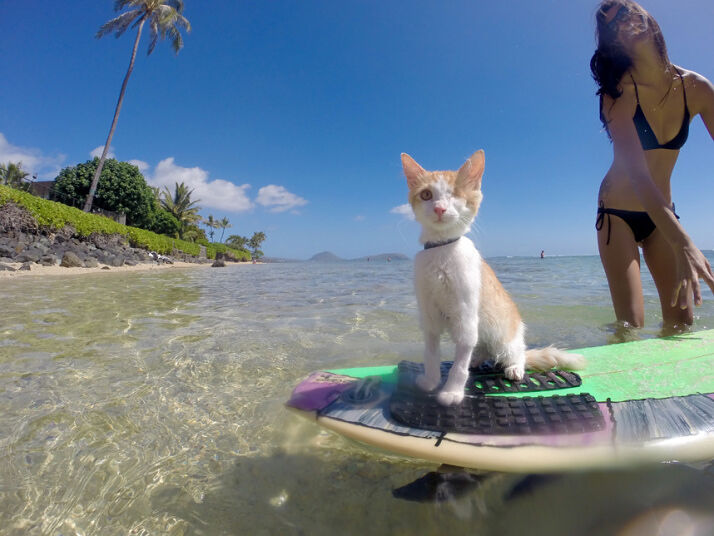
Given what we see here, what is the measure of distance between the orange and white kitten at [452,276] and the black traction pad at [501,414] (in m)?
0.07

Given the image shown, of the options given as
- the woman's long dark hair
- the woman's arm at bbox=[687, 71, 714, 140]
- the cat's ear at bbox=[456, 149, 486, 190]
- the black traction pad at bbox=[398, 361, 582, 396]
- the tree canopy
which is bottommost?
the black traction pad at bbox=[398, 361, 582, 396]

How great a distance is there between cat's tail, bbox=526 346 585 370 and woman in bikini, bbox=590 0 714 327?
2.80 ft

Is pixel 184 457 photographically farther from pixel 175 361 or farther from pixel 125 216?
pixel 125 216

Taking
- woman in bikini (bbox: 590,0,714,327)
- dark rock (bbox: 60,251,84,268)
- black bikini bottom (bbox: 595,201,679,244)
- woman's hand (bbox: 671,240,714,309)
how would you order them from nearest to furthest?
1. woman's hand (bbox: 671,240,714,309)
2. woman in bikini (bbox: 590,0,714,327)
3. black bikini bottom (bbox: 595,201,679,244)
4. dark rock (bbox: 60,251,84,268)

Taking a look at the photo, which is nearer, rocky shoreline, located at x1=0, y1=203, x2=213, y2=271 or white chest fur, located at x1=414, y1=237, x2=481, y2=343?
white chest fur, located at x1=414, y1=237, x2=481, y2=343

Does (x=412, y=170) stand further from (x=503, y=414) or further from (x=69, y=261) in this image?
(x=69, y=261)

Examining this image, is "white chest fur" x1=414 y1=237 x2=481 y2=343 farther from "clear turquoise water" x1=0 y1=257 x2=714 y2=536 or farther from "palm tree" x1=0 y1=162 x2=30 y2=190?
"palm tree" x1=0 y1=162 x2=30 y2=190

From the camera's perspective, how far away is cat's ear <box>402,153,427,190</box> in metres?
1.77

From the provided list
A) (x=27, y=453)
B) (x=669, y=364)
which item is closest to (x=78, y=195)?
(x=27, y=453)

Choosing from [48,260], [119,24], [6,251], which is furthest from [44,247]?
[119,24]

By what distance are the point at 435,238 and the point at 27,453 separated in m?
2.38

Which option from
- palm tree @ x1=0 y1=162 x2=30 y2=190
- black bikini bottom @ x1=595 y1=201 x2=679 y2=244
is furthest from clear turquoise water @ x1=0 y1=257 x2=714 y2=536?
palm tree @ x1=0 y1=162 x2=30 y2=190

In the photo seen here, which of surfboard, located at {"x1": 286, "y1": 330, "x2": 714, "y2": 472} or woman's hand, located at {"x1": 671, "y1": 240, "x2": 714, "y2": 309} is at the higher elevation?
woman's hand, located at {"x1": 671, "y1": 240, "x2": 714, "y2": 309}

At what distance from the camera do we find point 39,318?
4.52m
